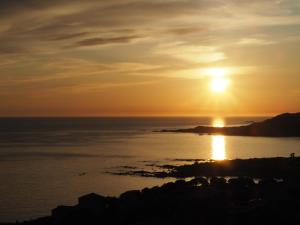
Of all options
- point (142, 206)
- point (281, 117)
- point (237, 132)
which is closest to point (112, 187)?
point (142, 206)

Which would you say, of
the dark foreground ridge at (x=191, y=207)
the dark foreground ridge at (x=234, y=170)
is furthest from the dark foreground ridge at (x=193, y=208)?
the dark foreground ridge at (x=234, y=170)

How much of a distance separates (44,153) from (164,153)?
27.1 metres

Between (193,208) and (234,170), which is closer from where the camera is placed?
(193,208)

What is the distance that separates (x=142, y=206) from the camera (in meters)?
33.6

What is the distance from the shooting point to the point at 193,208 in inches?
1238

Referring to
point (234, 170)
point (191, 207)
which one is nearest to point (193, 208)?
point (191, 207)

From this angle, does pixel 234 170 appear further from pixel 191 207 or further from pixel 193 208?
pixel 193 208

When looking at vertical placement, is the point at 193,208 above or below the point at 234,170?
below

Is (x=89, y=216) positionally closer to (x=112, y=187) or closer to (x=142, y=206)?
(x=142, y=206)

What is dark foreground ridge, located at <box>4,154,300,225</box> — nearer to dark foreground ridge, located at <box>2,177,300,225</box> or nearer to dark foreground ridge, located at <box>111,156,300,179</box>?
dark foreground ridge, located at <box>2,177,300,225</box>

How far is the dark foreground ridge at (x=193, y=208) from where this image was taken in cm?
2869

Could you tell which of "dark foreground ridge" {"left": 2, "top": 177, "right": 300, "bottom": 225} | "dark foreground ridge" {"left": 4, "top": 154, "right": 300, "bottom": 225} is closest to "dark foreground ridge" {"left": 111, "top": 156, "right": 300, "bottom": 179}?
"dark foreground ridge" {"left": 4, "top": 154, "right": 300, "bottom": 225}

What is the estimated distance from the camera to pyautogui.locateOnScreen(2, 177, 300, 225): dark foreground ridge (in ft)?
94.1

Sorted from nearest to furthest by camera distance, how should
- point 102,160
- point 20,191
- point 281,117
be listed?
1. point 20,191
2. point 102,160
3. point 281,117
